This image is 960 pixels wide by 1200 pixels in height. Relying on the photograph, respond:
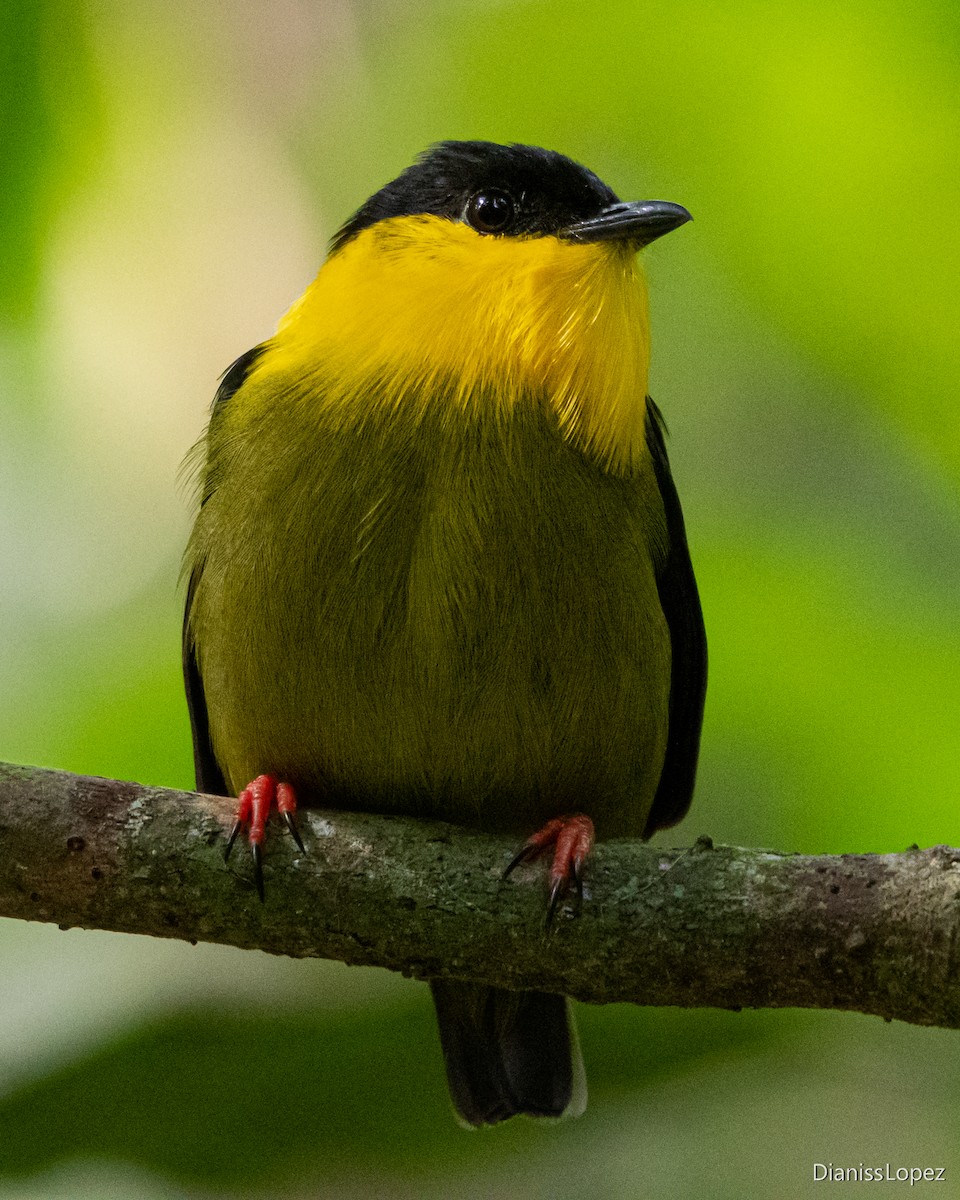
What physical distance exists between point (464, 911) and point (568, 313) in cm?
151

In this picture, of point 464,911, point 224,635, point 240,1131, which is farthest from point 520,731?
point 240,1131

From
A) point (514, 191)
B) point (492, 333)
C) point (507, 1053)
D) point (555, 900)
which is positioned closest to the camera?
point (555, 900)

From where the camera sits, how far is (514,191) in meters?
3.89

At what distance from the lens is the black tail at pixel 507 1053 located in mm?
4012

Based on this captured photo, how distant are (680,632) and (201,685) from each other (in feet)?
4.32

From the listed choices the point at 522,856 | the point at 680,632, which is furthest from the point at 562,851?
the point at 680,632

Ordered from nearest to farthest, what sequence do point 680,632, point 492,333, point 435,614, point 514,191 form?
point 435,614, point 492,333, point 514,191, point 680,632

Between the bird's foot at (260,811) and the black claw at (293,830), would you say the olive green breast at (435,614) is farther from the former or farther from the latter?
the black claw at (293,830)

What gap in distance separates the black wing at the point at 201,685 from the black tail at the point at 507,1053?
2.93 ft

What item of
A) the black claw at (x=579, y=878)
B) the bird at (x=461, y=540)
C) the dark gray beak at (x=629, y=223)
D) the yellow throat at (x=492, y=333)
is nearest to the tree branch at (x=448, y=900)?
the black claw at (x=579, y=878)

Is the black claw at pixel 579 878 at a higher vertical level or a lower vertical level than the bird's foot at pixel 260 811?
lower

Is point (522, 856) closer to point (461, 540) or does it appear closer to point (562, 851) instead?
point (562, 851)

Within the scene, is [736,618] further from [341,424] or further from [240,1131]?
[240,1131]

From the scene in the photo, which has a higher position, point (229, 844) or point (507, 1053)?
point (229, 844)
